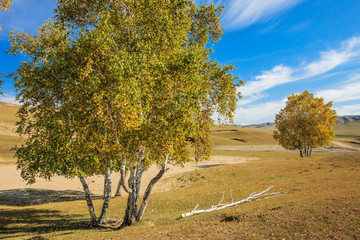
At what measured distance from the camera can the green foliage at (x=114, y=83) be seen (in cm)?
1055

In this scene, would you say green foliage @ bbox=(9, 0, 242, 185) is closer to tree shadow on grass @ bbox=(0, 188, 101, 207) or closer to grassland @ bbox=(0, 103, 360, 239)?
grassland @ bbox=(0, 103, 360, 239)

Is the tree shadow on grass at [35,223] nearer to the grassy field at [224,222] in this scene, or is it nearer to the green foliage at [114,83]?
the grassy field at [224,222]

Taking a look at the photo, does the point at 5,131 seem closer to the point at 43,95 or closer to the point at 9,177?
the point at 9,177

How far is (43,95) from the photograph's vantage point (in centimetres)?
1277

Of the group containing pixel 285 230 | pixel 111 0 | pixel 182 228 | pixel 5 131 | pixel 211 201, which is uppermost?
pixel 111 0

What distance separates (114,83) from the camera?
10742 mm

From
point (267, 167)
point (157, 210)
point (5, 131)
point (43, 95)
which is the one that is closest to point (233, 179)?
point (267, 167)

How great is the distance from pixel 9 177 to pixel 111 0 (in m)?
43.4

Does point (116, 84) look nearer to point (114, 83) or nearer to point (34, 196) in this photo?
point (114, 83)

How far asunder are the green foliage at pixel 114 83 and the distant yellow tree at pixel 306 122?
130ft

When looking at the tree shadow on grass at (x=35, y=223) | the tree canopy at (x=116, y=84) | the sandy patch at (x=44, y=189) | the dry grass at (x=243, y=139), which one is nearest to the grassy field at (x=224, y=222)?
the tree shadow on grass at (x=35, y=223)

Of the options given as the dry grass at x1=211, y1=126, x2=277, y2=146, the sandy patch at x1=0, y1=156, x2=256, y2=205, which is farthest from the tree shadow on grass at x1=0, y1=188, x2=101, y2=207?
the dry grass at x1=211, y1=126, x2=277, y2=146

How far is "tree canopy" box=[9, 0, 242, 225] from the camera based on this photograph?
1058cm

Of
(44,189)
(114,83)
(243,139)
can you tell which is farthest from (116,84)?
(243,139)
